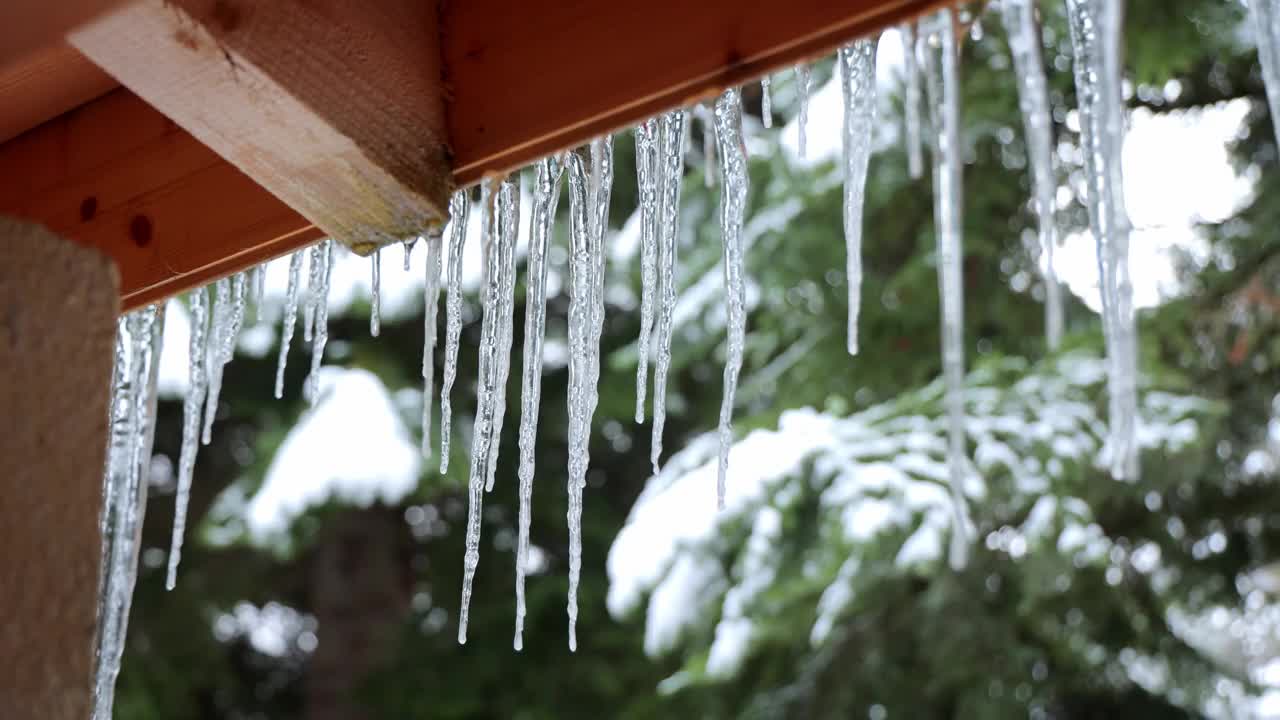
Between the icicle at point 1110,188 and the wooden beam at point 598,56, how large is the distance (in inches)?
7.9

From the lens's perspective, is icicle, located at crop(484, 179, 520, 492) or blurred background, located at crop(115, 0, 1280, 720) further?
blurred background, located at crop(115, 0, 1280, 720)

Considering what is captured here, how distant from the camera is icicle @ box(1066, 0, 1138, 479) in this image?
3.40ft

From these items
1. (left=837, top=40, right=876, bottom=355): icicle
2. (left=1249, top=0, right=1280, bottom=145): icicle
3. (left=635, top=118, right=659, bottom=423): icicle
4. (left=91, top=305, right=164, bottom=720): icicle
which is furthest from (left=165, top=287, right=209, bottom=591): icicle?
(left=1249, top=0, right=1280, bottom=145): icicle

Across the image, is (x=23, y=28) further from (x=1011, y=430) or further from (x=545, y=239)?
(x=1011, y=430)

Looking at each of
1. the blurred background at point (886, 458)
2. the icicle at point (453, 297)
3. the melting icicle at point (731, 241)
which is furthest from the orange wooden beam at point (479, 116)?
the blurred background at point (886, 458)

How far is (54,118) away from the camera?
4.53 ft

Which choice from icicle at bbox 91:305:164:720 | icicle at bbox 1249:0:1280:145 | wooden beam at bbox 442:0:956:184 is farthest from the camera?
A: icicle at bbox 91:305:164:720

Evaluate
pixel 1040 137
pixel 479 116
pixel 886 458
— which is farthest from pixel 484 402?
pixel 886 458

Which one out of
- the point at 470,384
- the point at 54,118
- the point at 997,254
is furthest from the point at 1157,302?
the point at 54,118

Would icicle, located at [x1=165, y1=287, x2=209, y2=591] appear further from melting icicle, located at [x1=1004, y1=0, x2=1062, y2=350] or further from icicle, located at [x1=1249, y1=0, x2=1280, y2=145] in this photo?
icicle, located at [x1=1249, y1=0, x2=1280, y2=145]

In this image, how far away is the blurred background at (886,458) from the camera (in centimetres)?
433

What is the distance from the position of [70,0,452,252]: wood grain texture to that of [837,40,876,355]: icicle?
0.50 metres

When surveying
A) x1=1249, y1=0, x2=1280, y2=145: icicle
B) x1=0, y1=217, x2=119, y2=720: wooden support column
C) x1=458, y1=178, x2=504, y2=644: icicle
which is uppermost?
x1=1249, y1=0, x2=1280, y2=145: icicle

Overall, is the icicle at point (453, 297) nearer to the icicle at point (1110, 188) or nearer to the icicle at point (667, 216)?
the icicle at point (667, 216)
